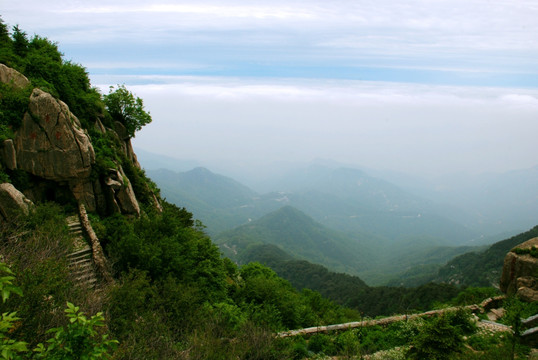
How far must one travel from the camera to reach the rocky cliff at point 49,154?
19.9m

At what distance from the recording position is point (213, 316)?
53.7 feet

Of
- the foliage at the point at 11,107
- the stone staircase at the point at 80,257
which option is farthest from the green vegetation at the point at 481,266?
the foliage at the point at 11,107

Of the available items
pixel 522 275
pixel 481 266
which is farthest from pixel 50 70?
pixel 481 266

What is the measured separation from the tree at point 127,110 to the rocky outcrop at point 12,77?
8248 mm

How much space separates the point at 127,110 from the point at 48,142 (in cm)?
1086

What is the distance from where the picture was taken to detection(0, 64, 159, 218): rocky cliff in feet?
65.2

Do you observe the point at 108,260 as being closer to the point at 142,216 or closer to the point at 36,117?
the point at 142,216

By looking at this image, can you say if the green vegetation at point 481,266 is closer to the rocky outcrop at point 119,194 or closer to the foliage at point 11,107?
the rocky outcrop at point 119,194

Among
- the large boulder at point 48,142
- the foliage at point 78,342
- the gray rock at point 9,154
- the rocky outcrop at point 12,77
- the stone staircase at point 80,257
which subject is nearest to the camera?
the foliage at point 78,342

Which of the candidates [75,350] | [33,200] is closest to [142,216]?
[33,200]

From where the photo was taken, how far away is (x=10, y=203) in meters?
17.5

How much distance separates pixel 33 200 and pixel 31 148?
133 inches

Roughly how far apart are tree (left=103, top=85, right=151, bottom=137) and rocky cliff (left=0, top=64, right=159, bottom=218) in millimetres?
7644

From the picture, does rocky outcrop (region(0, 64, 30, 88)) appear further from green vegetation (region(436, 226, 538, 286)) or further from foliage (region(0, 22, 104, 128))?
green vegetation (region(436, 226, 538, 286))
